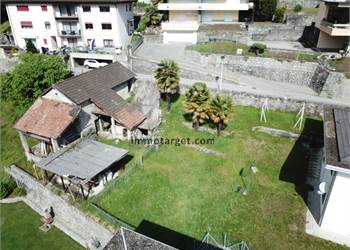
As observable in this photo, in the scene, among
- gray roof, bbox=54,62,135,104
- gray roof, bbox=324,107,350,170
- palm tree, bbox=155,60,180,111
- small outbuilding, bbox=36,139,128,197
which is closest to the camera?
gray roof, bbox=324,107,350,170

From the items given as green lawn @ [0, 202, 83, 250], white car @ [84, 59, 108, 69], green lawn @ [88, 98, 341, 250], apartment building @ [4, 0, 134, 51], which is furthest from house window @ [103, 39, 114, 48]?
green lawn @ [0, 202, 83, 250]

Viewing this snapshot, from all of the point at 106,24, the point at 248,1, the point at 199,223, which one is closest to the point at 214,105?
the point at 199,223

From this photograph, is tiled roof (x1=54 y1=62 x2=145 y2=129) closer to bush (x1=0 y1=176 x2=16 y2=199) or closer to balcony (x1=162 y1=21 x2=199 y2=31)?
bush (x1=0 y1=176 x2=16 y2=199)

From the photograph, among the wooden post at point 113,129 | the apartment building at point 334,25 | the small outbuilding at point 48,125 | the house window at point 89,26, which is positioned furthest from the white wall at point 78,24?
the apartment building at point 334,25

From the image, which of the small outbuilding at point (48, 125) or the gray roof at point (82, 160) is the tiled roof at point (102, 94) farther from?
the gray roof at point (82, 160)

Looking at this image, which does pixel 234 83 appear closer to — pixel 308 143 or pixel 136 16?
pixel 308 143

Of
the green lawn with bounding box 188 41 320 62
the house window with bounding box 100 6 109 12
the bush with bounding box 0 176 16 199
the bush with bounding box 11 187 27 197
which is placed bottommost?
the bush with bounding box 11 187 27 197

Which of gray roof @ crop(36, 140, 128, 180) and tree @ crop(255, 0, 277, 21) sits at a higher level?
tree @ crop(255, 0, 277, 21)
